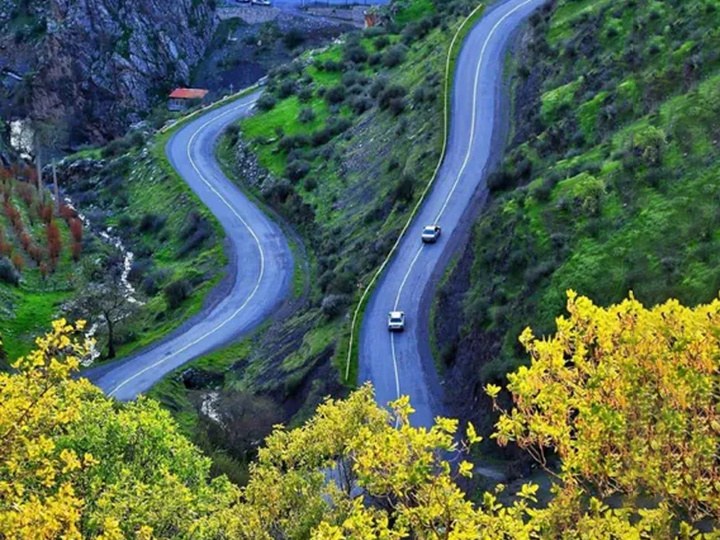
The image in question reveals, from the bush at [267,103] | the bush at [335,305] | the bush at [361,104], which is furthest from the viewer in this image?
the bush at [267,103]

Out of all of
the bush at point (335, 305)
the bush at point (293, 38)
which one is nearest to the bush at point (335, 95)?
the bush at point (335, 305)

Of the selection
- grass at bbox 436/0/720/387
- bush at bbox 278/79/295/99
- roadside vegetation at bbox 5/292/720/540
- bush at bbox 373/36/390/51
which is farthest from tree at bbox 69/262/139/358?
bush at bbox 373/36/390/51

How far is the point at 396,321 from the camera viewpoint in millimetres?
40594

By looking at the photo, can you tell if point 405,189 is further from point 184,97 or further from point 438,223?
point 184,97

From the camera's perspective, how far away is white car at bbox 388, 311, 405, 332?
4038cm

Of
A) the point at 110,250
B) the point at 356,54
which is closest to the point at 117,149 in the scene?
the point at 110,250

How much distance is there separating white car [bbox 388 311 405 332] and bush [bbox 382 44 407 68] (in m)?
42.0

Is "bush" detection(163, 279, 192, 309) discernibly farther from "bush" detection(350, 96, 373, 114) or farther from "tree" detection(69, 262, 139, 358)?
"bush" detection(350, 96, 373, 114)

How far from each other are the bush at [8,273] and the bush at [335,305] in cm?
2529

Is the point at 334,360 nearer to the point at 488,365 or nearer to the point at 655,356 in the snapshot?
the point at 488,365

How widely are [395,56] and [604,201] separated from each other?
155 feet

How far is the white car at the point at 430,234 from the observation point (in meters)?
46.2

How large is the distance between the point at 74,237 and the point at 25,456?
5804 centimetres

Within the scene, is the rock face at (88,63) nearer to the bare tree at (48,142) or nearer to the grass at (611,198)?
the bare tree at (48,142)
